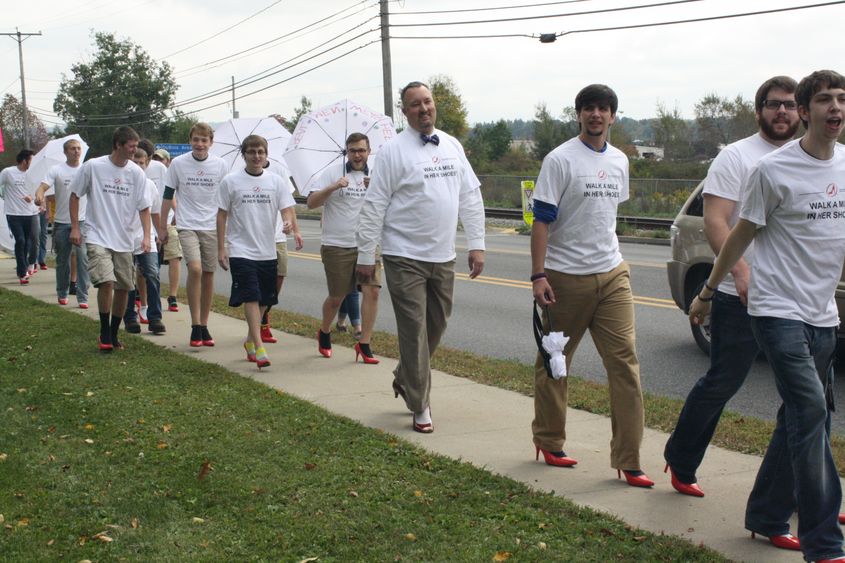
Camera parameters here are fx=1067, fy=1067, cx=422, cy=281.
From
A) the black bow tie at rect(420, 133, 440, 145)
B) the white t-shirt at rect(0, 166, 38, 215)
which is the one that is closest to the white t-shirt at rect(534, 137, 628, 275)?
the black bow tie at rect(420, 133, 440, 145)

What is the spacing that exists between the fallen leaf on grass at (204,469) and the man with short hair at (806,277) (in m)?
2.87

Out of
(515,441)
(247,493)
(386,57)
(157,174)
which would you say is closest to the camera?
(247,493)

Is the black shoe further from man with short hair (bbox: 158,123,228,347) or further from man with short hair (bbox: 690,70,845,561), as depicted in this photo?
man with short hair (bbox: 690,70,845,561)

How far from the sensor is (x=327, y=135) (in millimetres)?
9789

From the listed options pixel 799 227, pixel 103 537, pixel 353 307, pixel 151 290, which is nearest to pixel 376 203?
pixel 103 537

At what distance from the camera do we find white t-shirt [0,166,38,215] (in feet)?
51.6

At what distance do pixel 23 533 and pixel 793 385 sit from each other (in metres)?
3.38

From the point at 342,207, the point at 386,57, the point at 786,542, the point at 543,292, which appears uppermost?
the point at 386,57

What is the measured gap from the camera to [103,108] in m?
90.4

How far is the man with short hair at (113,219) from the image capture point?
9430 mm

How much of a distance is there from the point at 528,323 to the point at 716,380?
23.4 feet

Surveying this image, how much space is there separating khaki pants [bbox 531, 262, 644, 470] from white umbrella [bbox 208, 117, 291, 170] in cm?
644

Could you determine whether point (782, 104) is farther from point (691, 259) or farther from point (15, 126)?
point (15, 126)

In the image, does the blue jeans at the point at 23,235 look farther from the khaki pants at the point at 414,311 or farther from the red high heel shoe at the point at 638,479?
the red high heel shoe at the point at 638,479
